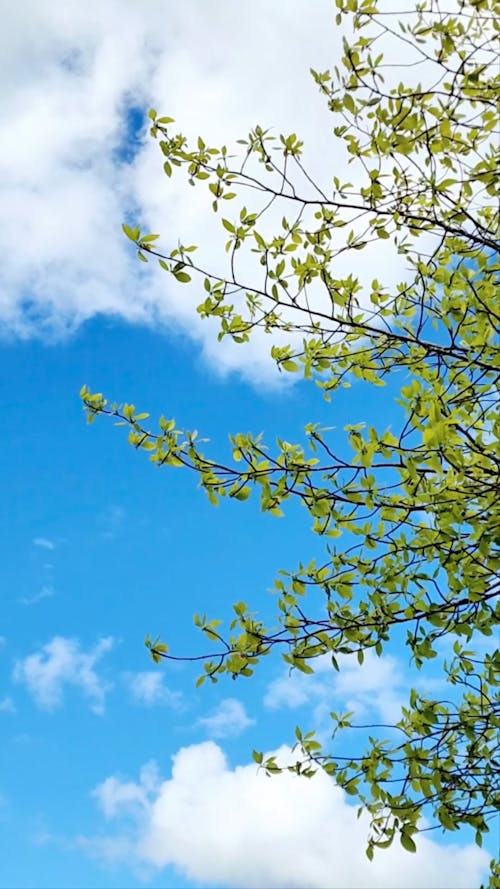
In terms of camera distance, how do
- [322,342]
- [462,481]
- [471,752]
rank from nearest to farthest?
[462,481]
[471,752]
[322,342]

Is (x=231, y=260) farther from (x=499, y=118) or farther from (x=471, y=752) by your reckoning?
(x=471, y=752)

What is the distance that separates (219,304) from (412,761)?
306 cm

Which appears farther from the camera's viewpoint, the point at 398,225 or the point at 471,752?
the point at 398,225

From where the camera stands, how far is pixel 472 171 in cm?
488

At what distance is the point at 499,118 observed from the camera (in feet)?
17.3

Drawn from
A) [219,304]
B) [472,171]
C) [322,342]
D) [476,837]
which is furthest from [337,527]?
[472,171]

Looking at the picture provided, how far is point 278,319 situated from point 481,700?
2792 mm

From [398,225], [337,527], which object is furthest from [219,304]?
[337,527]

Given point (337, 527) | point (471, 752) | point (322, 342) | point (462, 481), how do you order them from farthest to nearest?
point (322, 342) → point (471, 752) → point (337, 527) → point (462, 481)

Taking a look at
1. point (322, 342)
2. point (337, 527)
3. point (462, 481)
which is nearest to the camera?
point (462, 481)

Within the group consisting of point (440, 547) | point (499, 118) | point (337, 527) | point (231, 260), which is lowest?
point (440, 547)

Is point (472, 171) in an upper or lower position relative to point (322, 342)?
upper

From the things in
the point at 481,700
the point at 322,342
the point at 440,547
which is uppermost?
the point at 322,342

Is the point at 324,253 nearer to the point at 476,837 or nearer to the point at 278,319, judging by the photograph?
the point at 278,319
